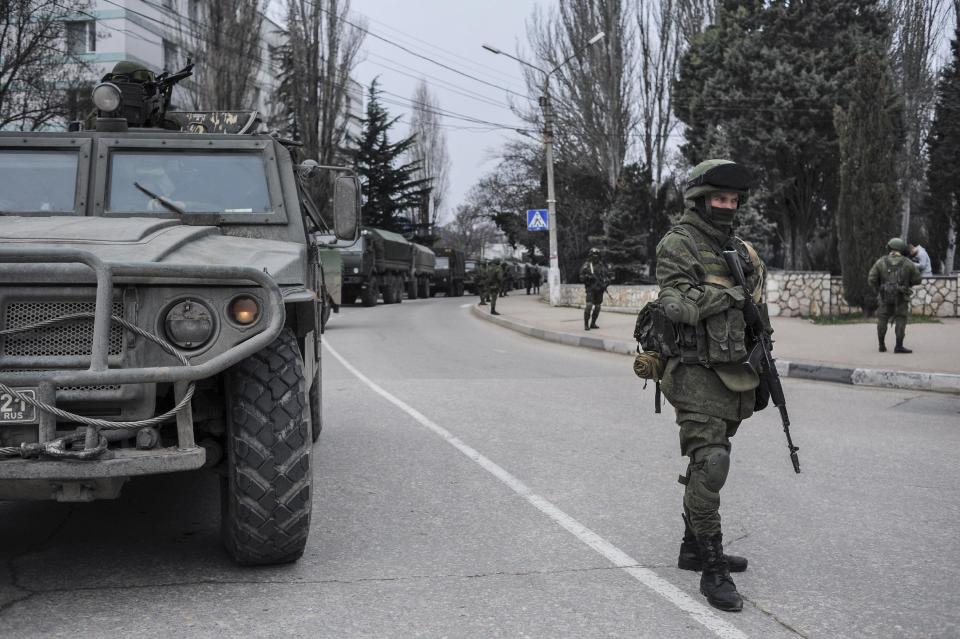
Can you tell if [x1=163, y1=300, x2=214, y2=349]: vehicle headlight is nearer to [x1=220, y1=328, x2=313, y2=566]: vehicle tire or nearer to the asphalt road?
[x1=220, y1=328, x2=313, y2=566]: vehicle tire

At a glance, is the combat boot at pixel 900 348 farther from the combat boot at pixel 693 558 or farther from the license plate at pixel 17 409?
the license plate at pixel 17 409

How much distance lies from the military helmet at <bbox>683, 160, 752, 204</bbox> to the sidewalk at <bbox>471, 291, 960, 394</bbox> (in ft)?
26.7

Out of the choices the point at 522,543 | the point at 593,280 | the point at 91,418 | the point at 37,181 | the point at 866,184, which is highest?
the point at 866,184

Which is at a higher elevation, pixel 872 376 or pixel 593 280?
pixel 593 280

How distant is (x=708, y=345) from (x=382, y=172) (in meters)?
49.9

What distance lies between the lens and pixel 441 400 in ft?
33.0

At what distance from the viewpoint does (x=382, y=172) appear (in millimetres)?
53031

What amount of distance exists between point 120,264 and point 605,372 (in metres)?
9.99

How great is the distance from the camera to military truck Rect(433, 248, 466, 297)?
159 ft

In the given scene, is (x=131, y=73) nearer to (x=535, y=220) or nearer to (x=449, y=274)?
(x=535, y=220)

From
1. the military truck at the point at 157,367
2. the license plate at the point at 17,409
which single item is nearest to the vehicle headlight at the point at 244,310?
the military truck at the point at 157,367

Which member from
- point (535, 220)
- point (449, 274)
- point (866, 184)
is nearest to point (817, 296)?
point (866, 184)

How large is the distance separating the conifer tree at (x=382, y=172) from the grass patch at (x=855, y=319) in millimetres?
33919

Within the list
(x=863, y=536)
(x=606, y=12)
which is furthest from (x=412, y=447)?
(x=606, y=12)
